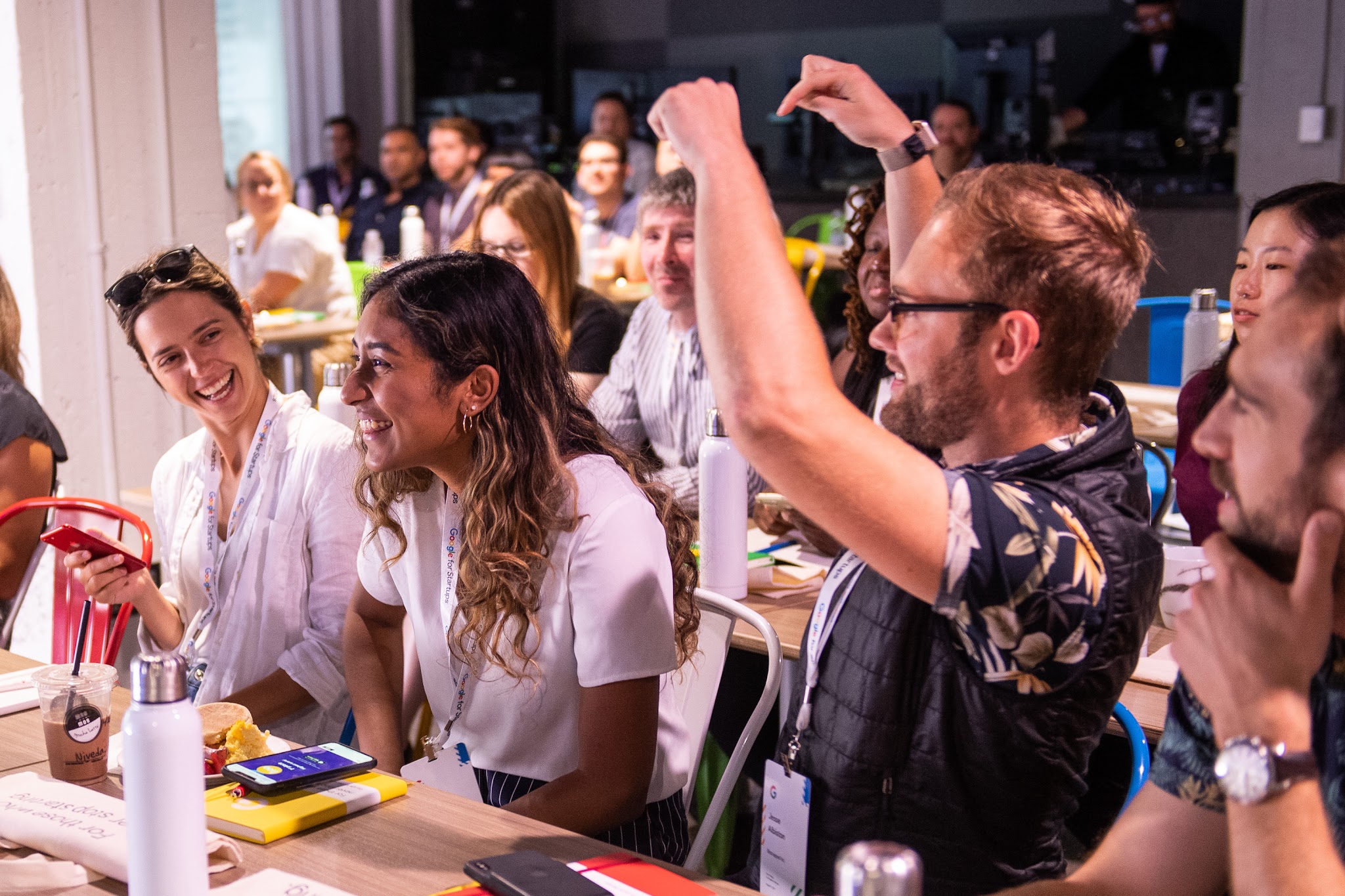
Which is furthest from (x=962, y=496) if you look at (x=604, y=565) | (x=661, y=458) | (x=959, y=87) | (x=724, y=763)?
(x=959, y=87)

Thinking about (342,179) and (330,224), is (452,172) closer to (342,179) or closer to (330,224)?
(342,179)

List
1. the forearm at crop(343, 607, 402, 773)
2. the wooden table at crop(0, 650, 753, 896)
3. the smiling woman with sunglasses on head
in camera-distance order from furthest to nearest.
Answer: the smiling woman with sunglasses on head < the forearm at crop(343, 607, 402, 773) < the wooden table at crop(0, 650, 753, 896)

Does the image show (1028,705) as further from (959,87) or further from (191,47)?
(959,87)

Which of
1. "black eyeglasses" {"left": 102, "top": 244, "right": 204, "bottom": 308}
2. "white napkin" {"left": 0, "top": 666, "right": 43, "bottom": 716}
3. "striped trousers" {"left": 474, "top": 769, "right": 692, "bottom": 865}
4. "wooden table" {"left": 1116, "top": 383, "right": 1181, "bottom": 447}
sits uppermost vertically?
"black eyeglasses" {"left": 102, "top": 244, "right": 204, "bottom": 308}

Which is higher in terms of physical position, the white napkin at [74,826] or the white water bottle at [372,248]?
the white water bottle at [372,248]

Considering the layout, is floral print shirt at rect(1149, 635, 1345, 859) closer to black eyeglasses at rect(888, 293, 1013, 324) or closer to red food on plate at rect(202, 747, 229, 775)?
black eyeglasses at rect(888, 293, 1013, 324)

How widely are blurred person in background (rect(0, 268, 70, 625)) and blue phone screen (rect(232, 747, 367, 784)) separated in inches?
50.6

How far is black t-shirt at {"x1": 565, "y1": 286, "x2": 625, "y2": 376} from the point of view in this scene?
3.79 metres

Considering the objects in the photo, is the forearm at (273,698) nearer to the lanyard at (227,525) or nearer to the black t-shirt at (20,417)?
the lanyard at (227,525)

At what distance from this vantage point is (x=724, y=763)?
248 cm

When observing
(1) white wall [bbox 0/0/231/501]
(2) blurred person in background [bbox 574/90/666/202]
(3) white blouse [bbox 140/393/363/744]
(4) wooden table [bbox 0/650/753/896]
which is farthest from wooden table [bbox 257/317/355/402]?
(4) wooden table [bbox 0/650/753/896]

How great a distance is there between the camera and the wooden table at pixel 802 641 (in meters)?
1.82

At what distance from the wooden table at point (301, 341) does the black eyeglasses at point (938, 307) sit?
391 cm

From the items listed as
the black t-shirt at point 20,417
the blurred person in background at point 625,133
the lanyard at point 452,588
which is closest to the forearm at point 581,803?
the lanyard at point 452,588
